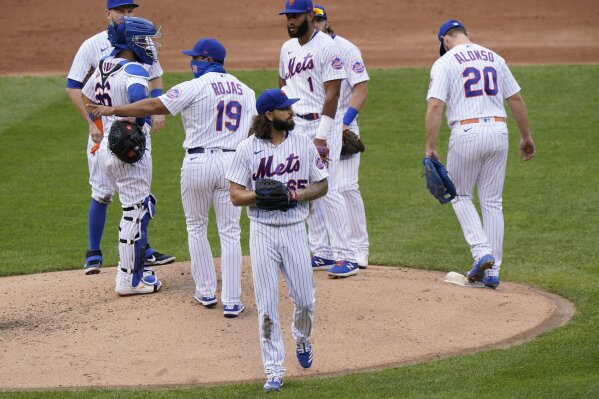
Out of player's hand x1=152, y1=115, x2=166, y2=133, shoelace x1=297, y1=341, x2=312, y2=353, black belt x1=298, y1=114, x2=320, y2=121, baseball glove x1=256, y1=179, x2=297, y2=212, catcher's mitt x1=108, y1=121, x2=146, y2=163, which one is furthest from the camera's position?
player's hand x1=152, y1=115, x2=166, y2=133

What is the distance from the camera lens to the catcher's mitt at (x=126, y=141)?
25.9 feet

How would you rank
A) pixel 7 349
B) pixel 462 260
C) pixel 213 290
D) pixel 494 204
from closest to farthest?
pixel 7 349, pixel 213 290, pixel 494 204, pixel 462 260

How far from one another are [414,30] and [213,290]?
1431 centimetres

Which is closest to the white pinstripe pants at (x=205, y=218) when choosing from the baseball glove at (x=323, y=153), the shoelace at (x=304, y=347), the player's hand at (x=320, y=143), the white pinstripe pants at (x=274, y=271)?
the baseball glove at (x=323, y=153)

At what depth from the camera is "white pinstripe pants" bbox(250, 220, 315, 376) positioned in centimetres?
646

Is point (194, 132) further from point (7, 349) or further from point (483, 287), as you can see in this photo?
point (483, 287)

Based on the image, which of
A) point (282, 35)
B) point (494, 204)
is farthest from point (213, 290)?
point (282, 35)

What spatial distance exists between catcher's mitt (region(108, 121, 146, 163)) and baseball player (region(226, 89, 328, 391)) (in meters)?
1.63

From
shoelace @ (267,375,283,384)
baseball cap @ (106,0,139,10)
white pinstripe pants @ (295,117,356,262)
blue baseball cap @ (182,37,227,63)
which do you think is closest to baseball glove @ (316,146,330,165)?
white pinstripe pants @ (295,117,356,262)

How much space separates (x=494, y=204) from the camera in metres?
8.60

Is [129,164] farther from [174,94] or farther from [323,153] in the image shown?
[323,153]

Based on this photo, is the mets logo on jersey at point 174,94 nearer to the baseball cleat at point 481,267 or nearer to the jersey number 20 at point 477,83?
the jersey number 20 at point 477,83

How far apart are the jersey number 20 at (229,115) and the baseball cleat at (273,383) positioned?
6.72 feet

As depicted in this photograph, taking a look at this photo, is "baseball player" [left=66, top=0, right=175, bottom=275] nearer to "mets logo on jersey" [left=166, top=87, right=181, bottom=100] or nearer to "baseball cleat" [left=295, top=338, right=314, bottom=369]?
"mets logo on jersey" [left=166, top=87, right=181, bottom=100]
